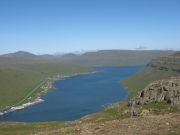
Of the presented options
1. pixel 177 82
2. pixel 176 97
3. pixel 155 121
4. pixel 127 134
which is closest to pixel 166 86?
pixel 177 82

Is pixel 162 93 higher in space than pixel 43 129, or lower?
higher

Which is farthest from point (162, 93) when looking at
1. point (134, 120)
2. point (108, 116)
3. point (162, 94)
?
point (134, 120)

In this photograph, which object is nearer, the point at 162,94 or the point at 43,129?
the point at 43,129

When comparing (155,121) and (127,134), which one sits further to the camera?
(155,121)

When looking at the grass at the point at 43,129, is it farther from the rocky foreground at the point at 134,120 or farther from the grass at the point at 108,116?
the grass at the point at 108,116

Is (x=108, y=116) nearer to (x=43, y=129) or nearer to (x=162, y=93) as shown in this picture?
(x=162, y=93)

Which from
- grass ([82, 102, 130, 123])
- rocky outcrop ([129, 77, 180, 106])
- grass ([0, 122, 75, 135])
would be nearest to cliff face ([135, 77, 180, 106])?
rocky outcrop ([129, 77, 180, 106])

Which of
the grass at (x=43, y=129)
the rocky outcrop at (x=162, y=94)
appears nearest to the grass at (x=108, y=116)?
the rocky outcrop at (x=162, y=94)

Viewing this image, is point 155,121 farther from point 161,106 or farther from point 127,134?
point 161,106
